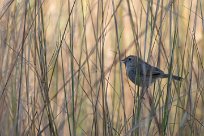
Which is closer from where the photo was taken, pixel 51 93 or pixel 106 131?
pixel 106 131

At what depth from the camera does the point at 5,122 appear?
5.37 ft

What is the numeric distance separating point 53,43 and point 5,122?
503 mm

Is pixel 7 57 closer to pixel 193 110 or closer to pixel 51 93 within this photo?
pixel 51 93

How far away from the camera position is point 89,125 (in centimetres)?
197

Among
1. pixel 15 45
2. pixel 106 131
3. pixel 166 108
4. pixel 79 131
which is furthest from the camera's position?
pixel 79 131

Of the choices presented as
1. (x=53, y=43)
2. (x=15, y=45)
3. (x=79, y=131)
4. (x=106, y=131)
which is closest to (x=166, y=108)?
(x=106, y=131)

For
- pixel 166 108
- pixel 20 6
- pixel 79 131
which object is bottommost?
pixel 79 131

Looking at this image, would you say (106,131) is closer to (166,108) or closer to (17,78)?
(166,108)

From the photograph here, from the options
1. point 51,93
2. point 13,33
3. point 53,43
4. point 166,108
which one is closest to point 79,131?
point 51,93

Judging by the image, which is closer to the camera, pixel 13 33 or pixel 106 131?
pixel 106 131

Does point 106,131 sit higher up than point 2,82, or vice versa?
point 2,82

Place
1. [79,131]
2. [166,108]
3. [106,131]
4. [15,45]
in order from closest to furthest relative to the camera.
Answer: [166,108] → [106,131] → [15,45] → [79,131]

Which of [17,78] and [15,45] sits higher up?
[15,45]

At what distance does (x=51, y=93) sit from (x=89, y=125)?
0.65ft
